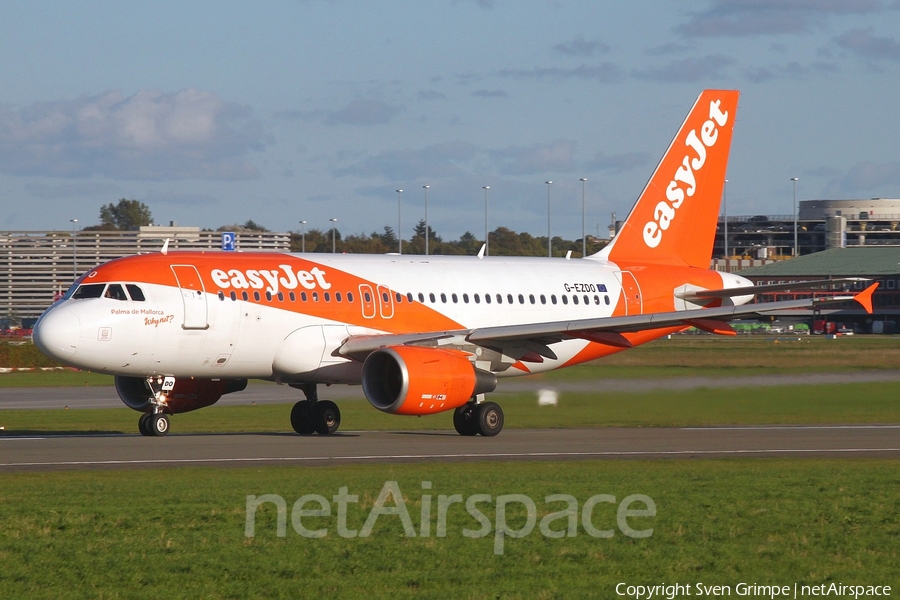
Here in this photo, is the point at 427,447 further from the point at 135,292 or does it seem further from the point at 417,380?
the point at 135,292

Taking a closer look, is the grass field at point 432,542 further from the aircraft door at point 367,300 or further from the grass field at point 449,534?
the aircraft door at point 367,300

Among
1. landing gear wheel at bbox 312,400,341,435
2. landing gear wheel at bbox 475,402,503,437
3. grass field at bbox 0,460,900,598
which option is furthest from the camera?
landing gear wheel at bbox 312,400,341,435

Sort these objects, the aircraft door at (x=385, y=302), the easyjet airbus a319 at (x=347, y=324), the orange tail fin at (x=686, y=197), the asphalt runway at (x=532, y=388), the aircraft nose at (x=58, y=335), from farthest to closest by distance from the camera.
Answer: the orange tail fin at (x=686, y=197), the asphalt runway at (x=532, y=388), the aircraft door at (x=385, y=302), the easyjet airbus a319 at (x=347, y=324), the aircraft nose at (x=58, y=335)

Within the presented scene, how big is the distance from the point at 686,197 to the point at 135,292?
17.1 m

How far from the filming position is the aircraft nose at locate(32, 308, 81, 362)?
84.5 feet

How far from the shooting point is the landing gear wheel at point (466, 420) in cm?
2883

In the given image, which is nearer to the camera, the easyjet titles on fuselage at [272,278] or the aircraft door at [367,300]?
the easyjet titles on fuselage at [272,278]

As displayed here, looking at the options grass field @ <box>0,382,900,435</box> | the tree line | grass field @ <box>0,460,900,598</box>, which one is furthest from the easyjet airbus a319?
the tree line

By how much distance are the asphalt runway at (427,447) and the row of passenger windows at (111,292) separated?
2.98 m

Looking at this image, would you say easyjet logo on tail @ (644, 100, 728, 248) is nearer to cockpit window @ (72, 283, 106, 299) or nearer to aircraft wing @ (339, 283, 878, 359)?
aircraft wing @ (339, 283, 878, 359)

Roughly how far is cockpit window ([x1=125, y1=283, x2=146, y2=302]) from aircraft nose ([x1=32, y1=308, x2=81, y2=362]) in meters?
1.33

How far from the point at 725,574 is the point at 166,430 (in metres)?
18.1

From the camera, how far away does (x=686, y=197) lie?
3709 centimetres

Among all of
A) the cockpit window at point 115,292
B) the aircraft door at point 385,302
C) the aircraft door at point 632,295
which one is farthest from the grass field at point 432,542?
the aircraft door at point 632,295
